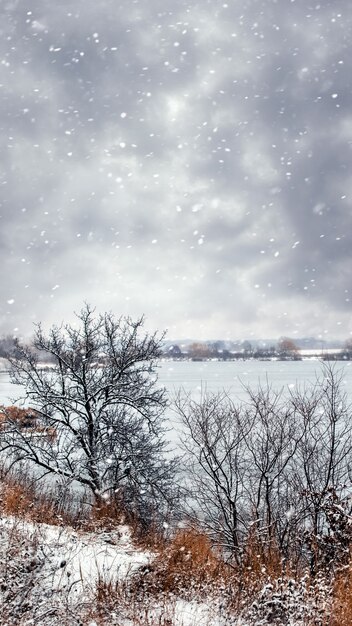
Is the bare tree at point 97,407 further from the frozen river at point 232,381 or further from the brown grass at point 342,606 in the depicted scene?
the brown grass at point 342,606

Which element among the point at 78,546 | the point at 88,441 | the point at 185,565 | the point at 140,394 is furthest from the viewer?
the point at 140,394

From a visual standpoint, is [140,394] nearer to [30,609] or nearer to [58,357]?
[58,357]

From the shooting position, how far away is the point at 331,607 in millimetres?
4402

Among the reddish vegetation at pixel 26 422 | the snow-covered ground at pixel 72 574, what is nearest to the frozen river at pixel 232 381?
the reddish vegetation at pixel 26 422

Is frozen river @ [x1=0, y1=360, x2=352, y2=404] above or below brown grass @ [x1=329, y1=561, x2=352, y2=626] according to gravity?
below

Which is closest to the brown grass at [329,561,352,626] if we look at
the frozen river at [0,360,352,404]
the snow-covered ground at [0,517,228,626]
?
the snow-covered ground at [0,517,228,626]

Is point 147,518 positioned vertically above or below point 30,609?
below

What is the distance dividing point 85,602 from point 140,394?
35.0ft

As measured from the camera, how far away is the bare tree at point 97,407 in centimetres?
1356

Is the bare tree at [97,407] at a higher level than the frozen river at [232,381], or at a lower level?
higher

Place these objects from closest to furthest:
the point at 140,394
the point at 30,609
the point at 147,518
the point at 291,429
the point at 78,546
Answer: the point at 30,609 < the point at 78,546 < the point at 147,518 < the point at 291,429 < the point at 140,394

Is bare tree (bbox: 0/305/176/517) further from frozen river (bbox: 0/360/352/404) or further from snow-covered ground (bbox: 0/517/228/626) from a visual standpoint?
snow-covered ground (bbox: 0/517/228/626)

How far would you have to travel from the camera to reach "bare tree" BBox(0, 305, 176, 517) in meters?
13.6

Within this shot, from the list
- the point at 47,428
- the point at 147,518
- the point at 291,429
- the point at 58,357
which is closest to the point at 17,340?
the point at 58,357
